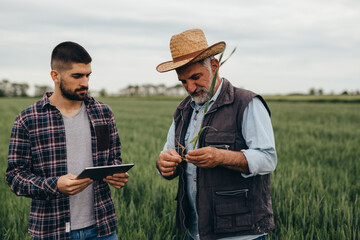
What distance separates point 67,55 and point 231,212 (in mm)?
1365

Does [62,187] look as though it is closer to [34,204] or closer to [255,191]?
[34,204]

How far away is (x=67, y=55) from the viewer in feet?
6.10

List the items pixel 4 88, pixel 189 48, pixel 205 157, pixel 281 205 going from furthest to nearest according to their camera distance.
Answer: pixel 4 88 → pixel 281 205 → pixel 189 48 → pixel 205 157

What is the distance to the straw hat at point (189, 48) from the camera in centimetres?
184

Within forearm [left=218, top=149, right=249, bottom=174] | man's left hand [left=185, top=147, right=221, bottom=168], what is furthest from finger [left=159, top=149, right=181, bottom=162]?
forearm [left=218, top=149, right=249, bottom=174]

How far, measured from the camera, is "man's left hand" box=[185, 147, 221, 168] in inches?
62.4

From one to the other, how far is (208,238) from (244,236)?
0.21 metres

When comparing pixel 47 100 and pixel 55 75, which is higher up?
pixel 55 75

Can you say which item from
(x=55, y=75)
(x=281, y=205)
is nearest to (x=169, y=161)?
(x=55, y=75)

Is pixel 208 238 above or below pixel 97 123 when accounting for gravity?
below

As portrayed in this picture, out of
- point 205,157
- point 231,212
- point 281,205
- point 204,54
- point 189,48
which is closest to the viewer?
point 205,157

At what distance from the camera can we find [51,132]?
6.12ft

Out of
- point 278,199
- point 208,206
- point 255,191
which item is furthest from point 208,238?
point 278,199

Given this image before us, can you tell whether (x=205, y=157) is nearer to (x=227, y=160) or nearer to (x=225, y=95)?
(x=227, y=160)
